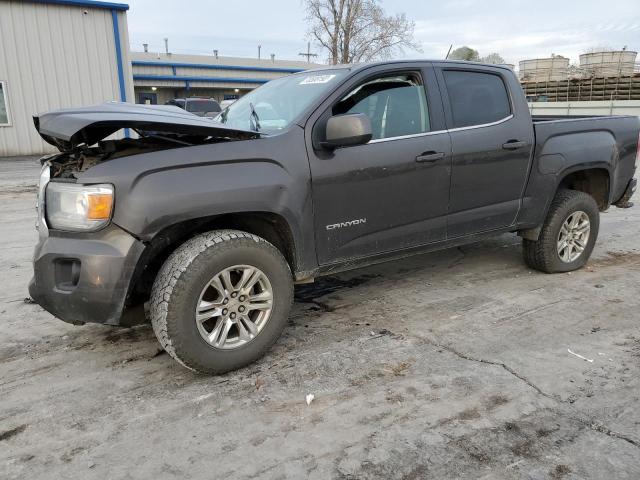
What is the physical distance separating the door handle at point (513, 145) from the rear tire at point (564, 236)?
0.78 meters

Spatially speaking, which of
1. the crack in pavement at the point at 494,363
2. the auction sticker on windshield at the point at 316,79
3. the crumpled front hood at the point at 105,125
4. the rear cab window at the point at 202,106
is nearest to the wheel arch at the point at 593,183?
the crack in pavement at the point at 494,363

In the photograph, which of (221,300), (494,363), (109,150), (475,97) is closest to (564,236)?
(475,97)

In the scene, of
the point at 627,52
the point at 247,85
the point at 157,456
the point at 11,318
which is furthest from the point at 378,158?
the point at 247,85

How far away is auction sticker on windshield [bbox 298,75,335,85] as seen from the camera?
366 centimetres

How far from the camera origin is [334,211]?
337 cm

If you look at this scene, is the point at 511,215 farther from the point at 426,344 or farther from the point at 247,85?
the point at 247,85

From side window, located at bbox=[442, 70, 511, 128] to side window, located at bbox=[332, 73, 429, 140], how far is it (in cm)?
31

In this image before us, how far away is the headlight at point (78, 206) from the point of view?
268 centimetres

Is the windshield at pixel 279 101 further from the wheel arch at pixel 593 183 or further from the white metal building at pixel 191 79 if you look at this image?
the white metal building at pixel 191 79

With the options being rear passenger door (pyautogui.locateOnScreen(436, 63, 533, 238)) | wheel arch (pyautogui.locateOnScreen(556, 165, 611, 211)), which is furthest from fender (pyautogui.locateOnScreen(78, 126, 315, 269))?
wheel arch (pyautogui.locateOnScreen(556, 165, 611, 211))

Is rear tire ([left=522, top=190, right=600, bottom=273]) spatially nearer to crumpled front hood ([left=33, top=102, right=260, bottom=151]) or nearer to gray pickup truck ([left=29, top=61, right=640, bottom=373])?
gray pickup truck ([left=29, top=61, right=640, bottom=373])

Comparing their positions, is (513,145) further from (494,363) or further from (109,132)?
(109,132)

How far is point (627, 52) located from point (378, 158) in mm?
24471

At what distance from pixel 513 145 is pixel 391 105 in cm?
120
